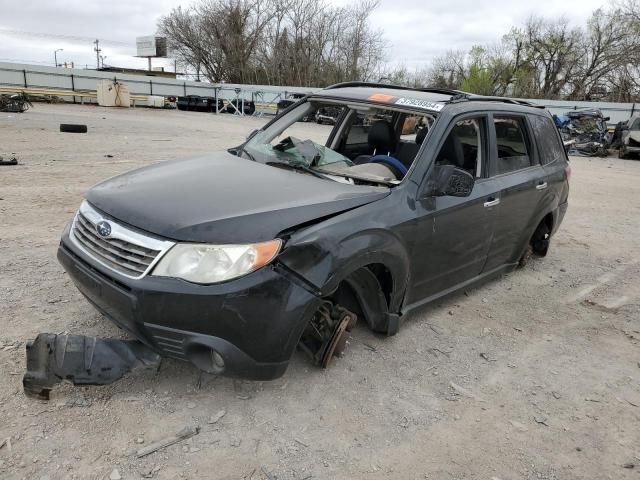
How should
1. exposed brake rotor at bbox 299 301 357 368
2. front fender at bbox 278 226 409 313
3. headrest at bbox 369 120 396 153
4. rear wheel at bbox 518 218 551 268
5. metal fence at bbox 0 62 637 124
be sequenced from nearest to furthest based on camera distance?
front fender at bbox 278 226 409 313
exposed brake rotor at bbox 299 301 357 368
headrest at bbox 369 120 396 153
rear wheel at bbox 518 218 551 268
metal fence at bbox 0 62 637 124

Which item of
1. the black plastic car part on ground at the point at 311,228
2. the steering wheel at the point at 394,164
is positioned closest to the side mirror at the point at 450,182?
the black plastic car part on ground at the point at 311,228

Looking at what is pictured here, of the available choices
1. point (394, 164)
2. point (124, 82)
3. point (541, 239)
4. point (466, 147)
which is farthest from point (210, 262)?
point (124, 82)

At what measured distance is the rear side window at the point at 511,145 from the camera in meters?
4.16

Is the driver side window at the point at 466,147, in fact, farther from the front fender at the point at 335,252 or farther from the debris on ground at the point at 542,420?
the debris on ground at the point at 542,420

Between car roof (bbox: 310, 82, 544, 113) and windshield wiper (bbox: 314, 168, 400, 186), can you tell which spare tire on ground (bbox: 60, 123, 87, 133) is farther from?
windshield wiper (bbox: 314, 168, 400, 186)

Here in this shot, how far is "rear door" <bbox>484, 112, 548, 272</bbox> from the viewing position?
411 cm

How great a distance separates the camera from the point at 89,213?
2.94 m

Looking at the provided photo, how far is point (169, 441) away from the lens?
2.47 meters

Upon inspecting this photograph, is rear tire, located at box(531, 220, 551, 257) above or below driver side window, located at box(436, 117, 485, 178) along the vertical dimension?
below

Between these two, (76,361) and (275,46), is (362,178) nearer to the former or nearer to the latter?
(76,361)

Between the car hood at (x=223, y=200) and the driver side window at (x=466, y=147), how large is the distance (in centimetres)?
87

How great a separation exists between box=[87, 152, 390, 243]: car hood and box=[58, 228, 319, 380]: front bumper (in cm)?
25

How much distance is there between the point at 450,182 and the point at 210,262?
1.65 metres

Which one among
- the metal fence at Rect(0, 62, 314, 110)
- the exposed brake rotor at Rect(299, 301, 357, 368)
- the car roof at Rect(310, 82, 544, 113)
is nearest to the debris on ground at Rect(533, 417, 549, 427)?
the exposed brake rotor at Rect(299, 301, 357, 368)
